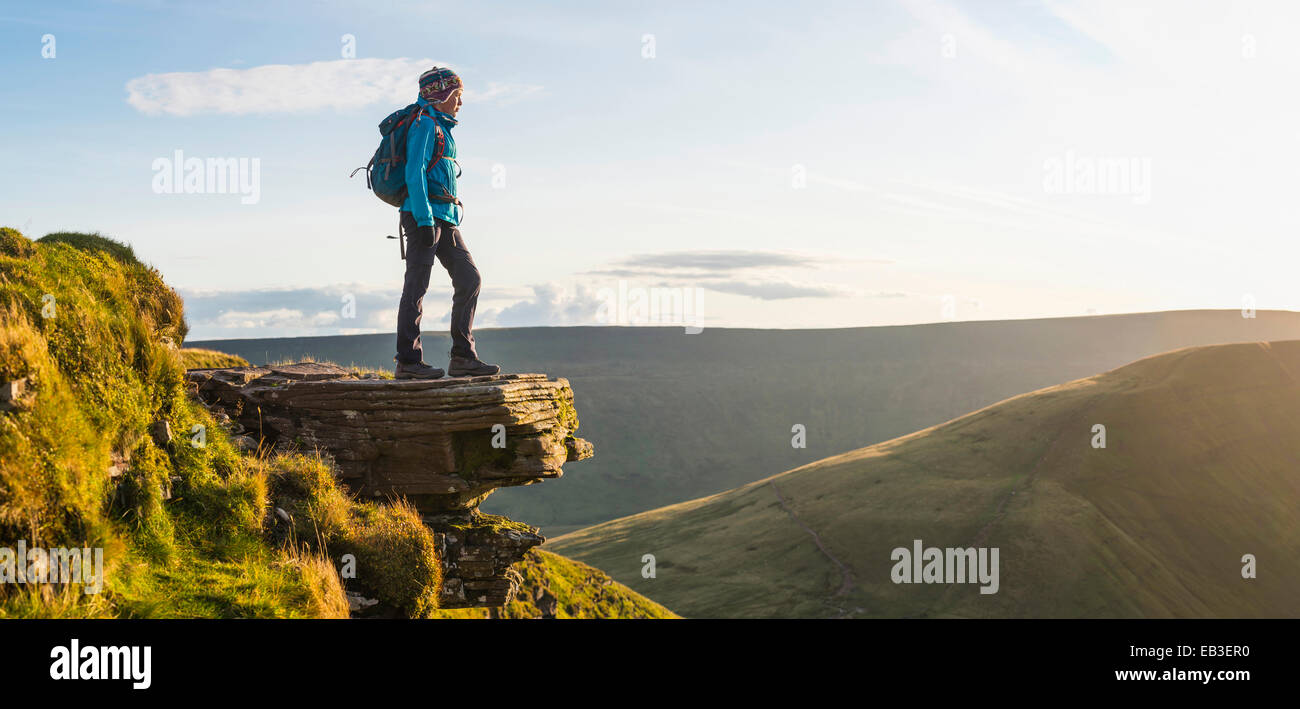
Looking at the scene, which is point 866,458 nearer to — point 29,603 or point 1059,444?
point 1059,444

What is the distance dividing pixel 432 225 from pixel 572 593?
17995mm

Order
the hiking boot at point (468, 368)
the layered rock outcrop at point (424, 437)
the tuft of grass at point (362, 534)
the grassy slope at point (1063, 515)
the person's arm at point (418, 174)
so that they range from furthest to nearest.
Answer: the grassy slope at point (1063, 515) < the hiking boot at point (468, 368) < the layered rock outcrop at point (424, 437) < the person's arm at point (418, 174) < the tuft of grass at point (362, 534)

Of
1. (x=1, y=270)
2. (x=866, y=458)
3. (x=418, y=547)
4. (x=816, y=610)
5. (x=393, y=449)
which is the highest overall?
(x=1, y=270)

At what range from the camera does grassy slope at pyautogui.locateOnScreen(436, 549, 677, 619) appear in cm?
2038

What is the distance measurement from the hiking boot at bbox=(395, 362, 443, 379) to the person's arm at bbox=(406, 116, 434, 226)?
2.26 metres

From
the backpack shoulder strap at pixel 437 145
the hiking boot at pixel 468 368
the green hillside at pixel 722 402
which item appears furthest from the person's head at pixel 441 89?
the green hillside at pixel 722 402

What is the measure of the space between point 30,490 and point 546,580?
18.4m

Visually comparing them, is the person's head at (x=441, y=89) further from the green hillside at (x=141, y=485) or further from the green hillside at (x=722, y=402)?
the green hillside at (x=722, y=402)

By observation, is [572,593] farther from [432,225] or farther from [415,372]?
[432,225]

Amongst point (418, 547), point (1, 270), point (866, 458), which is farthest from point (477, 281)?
point (866, 458)

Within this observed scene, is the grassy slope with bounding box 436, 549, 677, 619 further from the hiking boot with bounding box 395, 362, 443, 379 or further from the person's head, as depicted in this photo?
the person's head

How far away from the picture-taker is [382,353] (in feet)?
600

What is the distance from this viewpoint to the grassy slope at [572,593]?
66.8ft

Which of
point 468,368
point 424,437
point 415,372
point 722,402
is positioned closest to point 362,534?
point 424,437
